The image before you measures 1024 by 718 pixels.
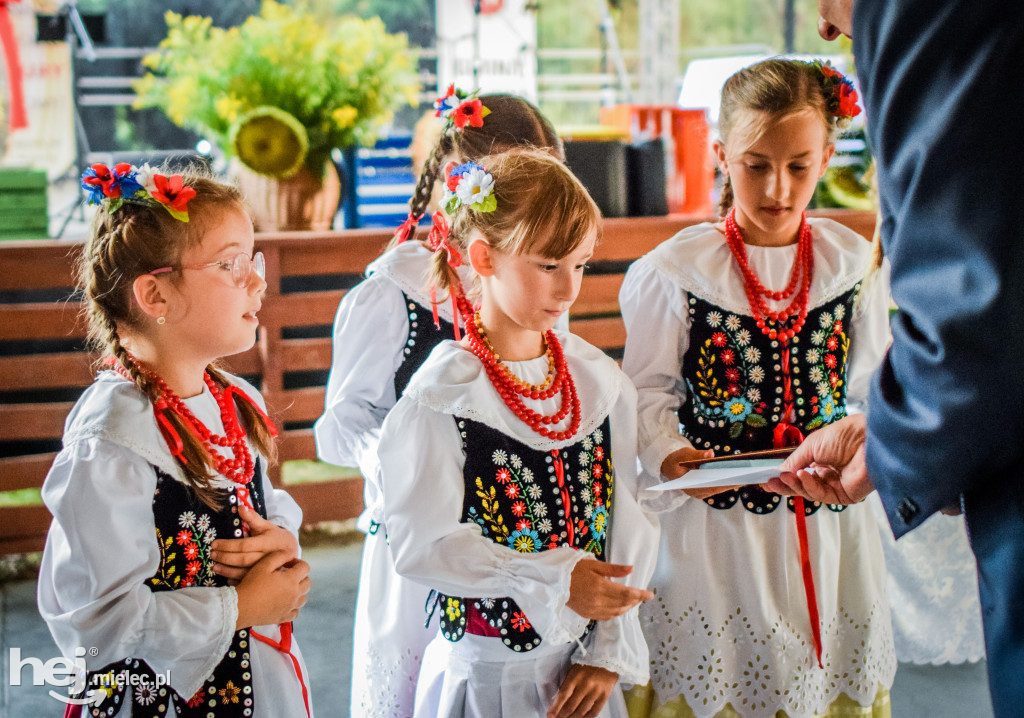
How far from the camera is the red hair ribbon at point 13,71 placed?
504cm

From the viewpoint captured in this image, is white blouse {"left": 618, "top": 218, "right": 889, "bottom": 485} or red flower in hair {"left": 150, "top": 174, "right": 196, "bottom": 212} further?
white blouse {"left": 618, "top": 218, "right": 889, "bottom": 485}

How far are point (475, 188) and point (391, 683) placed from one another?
90 centimetres

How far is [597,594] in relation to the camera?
1.31 m

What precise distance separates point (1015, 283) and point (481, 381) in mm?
702

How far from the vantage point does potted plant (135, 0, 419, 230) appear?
327cm

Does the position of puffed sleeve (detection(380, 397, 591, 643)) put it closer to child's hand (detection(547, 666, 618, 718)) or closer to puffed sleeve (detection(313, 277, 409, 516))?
child's hand (detection(547, 666, 618, 718))

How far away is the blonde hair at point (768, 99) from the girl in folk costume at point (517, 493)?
1.52 ft

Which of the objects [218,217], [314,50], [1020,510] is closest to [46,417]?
[314,50]

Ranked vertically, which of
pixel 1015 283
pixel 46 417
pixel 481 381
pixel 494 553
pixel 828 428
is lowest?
pixel 46 417

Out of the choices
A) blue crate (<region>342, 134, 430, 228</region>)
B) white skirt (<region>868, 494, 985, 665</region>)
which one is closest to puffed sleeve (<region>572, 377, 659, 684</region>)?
white skirt (<region>868, 494, 985, 665</region>)

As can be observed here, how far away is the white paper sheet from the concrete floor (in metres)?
1.51

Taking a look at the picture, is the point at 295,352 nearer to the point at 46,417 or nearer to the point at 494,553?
the point at 46,417

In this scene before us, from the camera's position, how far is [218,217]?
1449 millimetres

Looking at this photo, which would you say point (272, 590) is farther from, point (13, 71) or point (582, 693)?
point (13, 71)
